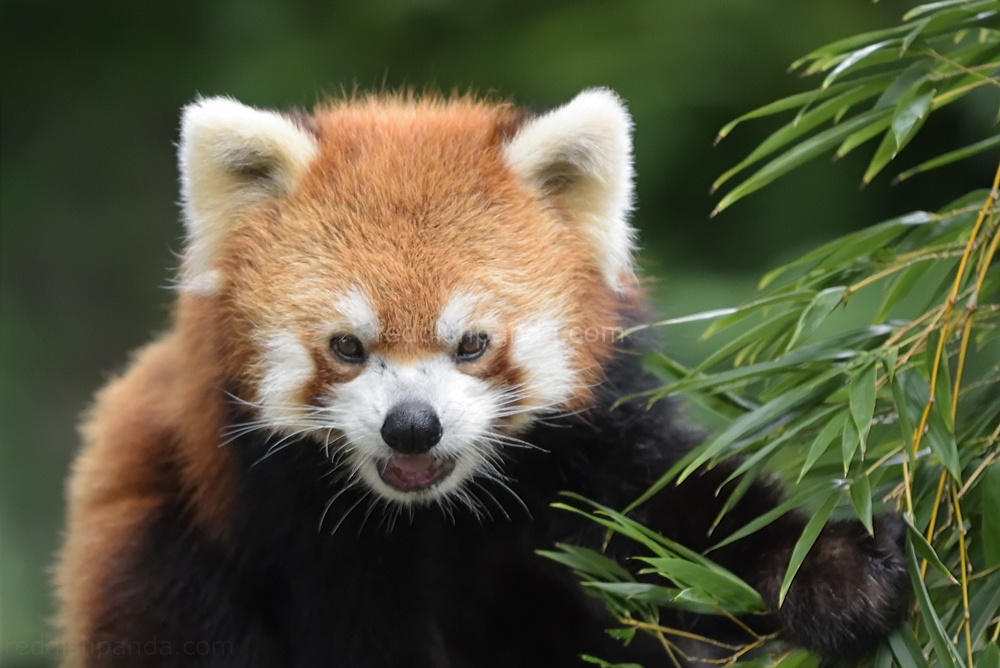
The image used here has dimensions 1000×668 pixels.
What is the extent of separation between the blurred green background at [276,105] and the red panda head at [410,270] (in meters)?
1.37

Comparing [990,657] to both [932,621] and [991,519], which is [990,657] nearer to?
[932,621]

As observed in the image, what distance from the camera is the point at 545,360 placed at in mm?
2367

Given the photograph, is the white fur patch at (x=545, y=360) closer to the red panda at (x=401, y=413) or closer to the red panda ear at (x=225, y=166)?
the red panda at (x=401, y=413)

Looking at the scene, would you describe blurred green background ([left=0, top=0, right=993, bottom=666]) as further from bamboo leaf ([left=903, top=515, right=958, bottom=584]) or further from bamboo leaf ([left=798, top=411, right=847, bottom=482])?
bamboo leaf ([left=903, top=515, right=958, bottom=584])

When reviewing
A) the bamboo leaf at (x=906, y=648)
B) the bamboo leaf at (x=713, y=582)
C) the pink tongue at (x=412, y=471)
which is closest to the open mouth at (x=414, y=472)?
the pink tongue at (x=412, y=471)

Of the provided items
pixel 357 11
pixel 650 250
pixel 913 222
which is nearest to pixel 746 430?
pixel 913 222

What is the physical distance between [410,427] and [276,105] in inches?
110

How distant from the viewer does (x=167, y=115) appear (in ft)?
17.6

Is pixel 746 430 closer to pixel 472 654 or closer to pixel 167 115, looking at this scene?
pixel 472 654

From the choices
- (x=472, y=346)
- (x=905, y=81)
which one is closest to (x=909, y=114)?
(x=905, y=81)

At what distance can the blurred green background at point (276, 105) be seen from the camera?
179 inches

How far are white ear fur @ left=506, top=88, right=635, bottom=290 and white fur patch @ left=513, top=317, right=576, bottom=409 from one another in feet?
0.67

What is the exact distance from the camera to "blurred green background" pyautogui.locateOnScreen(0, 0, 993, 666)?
14.9 feet

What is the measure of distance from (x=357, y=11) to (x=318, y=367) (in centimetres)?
303
